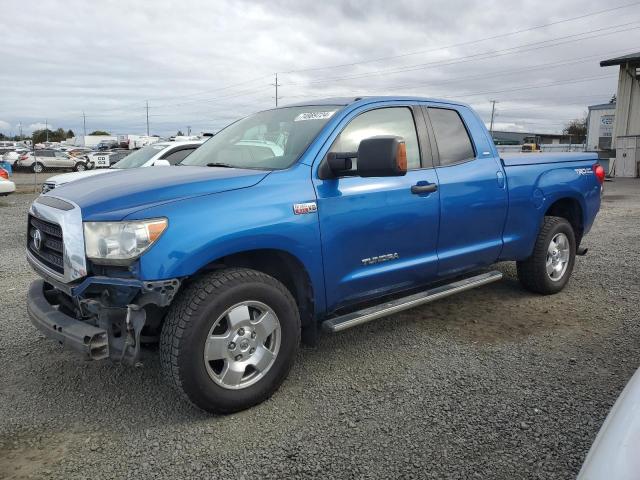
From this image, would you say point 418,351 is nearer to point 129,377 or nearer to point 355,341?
point 355,341

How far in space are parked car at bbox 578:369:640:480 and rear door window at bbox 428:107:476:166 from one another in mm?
2794

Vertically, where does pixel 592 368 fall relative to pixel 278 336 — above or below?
below

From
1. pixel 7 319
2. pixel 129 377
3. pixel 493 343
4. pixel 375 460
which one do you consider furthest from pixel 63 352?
pixel 493 343

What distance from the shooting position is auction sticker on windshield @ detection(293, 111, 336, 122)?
3807 mm

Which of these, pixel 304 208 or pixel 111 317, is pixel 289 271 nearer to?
pixel 304 208

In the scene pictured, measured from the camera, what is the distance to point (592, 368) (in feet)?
12.2

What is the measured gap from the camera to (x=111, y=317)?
2.92 metres

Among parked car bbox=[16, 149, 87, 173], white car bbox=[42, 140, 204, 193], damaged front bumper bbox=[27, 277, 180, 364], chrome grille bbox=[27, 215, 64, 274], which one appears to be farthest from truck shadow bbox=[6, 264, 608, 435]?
parked car bbox=[16, 149, 87, 173]

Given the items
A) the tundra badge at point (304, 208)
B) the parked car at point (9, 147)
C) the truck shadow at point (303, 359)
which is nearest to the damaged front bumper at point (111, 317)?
the truck shadow at point (303, 359)

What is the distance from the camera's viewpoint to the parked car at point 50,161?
34375 millimetres

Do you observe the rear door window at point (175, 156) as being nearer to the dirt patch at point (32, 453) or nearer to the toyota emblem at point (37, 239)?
the toyota emblem at point (37, 239)

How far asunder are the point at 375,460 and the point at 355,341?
1.61m

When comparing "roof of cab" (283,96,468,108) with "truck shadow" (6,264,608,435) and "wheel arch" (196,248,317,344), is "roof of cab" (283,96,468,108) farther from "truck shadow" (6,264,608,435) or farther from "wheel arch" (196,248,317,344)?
"truck shadow" (6,264,608,435)

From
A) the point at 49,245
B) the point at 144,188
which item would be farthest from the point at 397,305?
the point at 49,245
